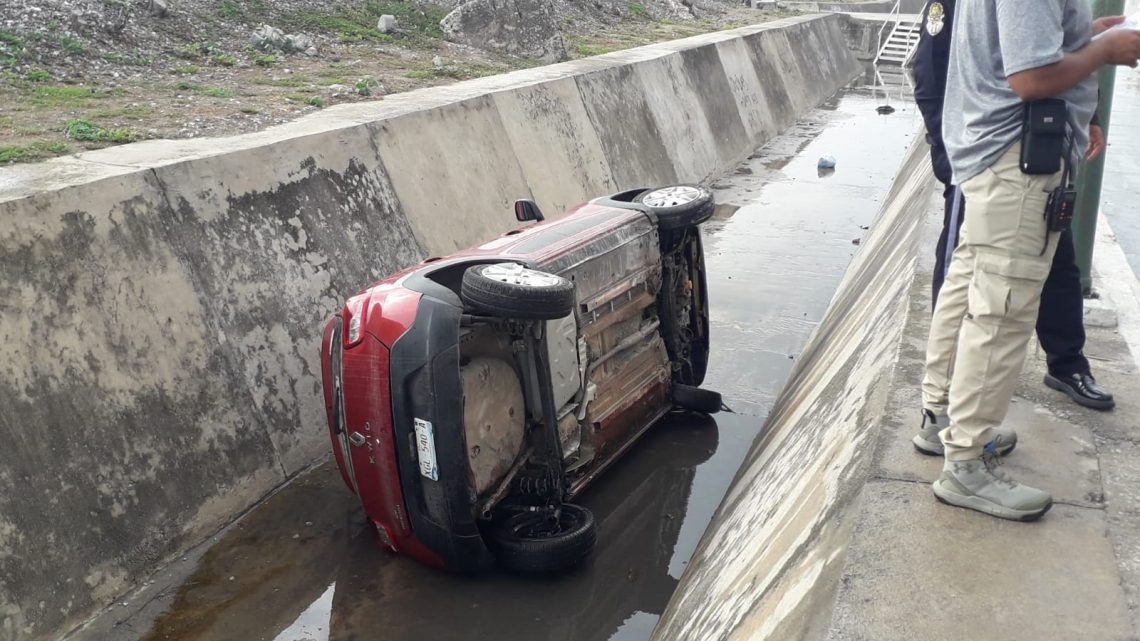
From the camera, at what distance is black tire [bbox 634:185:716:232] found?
5738 millimetres

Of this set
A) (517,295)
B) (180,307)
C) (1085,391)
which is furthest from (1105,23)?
(180,307)

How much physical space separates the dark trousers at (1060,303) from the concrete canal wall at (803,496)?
0.61m

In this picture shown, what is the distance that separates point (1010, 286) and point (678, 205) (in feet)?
9.75

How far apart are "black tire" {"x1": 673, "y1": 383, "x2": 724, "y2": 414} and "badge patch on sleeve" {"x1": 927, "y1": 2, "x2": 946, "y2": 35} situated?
2977mm

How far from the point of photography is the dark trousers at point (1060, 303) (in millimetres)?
3547

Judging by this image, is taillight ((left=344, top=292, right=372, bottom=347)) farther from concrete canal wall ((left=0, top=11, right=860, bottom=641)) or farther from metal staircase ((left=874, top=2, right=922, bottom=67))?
metal staircase ((left=874, top=2, right=922, bottom=67))

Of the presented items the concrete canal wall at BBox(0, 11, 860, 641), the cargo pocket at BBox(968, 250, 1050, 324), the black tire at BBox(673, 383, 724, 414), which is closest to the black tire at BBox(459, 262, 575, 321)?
the concrete canal wall at BBox(0, 11, 860, 641)

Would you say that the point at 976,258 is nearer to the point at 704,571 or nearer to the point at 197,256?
the point at 704,571

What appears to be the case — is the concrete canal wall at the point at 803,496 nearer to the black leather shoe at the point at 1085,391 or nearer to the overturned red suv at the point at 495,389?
the black leather shoe at the point at 1085,391

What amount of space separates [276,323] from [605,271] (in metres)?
1.95

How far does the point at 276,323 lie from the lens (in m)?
5.66

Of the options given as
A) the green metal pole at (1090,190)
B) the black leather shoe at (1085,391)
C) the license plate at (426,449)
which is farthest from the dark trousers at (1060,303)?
the license plate at (426,449)

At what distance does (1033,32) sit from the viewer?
2.84 metres

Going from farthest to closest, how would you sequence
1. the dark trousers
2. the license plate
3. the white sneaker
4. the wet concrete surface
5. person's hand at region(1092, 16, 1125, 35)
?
the wet concrete surface < the license plate < the dark trousers < the white sneaker < person's hand at region(1092, 16, 1125, 35)
